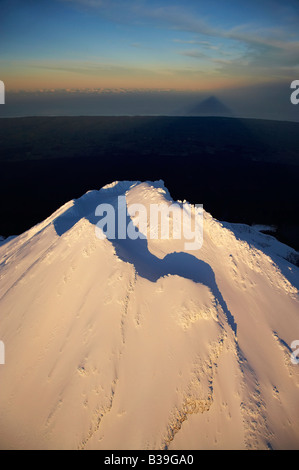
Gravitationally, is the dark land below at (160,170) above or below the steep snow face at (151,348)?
above

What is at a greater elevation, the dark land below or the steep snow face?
the dark land below

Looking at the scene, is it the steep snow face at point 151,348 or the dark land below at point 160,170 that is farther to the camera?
the dark land below at point 160,170

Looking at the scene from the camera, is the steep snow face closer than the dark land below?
Yes

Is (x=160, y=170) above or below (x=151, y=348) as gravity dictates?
above

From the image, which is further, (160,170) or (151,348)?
(160,170)
